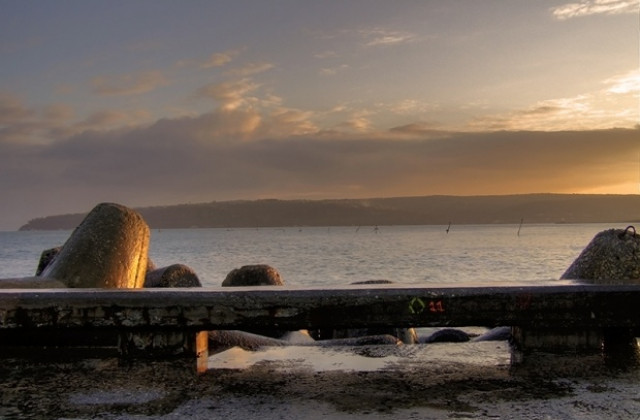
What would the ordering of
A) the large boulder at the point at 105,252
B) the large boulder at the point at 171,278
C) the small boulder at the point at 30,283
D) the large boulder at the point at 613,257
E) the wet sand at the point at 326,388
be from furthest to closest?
the large boulder at the point at 171,278 < the large boulder at the point at 105,252 < the large boulder at the point at 613,257 < the small boulder at the point at 30,283 < the wet sand at the point at 326,388

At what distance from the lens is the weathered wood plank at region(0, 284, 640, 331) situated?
4992 mm

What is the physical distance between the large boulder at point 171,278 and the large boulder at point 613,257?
640cm

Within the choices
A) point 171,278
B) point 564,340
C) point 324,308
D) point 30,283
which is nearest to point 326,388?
point 324,308

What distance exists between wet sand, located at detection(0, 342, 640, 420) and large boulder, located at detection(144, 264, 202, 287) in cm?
Answer: 599

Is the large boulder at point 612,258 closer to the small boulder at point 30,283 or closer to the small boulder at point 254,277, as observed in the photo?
the small boulder at point 254,277

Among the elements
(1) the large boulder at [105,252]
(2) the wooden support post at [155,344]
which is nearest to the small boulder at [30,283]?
(1) the large boulder at [105,252]

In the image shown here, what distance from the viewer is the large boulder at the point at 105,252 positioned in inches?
323

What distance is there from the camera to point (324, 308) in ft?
16.4

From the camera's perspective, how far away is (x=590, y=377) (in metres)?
4.58

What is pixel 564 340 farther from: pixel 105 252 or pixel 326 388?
pixel 105 252

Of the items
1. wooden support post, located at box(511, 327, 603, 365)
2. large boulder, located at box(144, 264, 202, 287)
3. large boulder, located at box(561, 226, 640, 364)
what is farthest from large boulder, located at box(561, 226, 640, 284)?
large boulder, located at box(144, 264, 202, 287)

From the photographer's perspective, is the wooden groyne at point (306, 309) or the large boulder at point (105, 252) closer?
the wooden groyne at point (306, 309)

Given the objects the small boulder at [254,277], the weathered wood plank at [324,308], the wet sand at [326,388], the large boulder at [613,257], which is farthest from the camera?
the small boulder at [254,277]

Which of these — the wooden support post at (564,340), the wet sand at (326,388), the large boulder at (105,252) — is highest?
the large boulder at (105,252)
